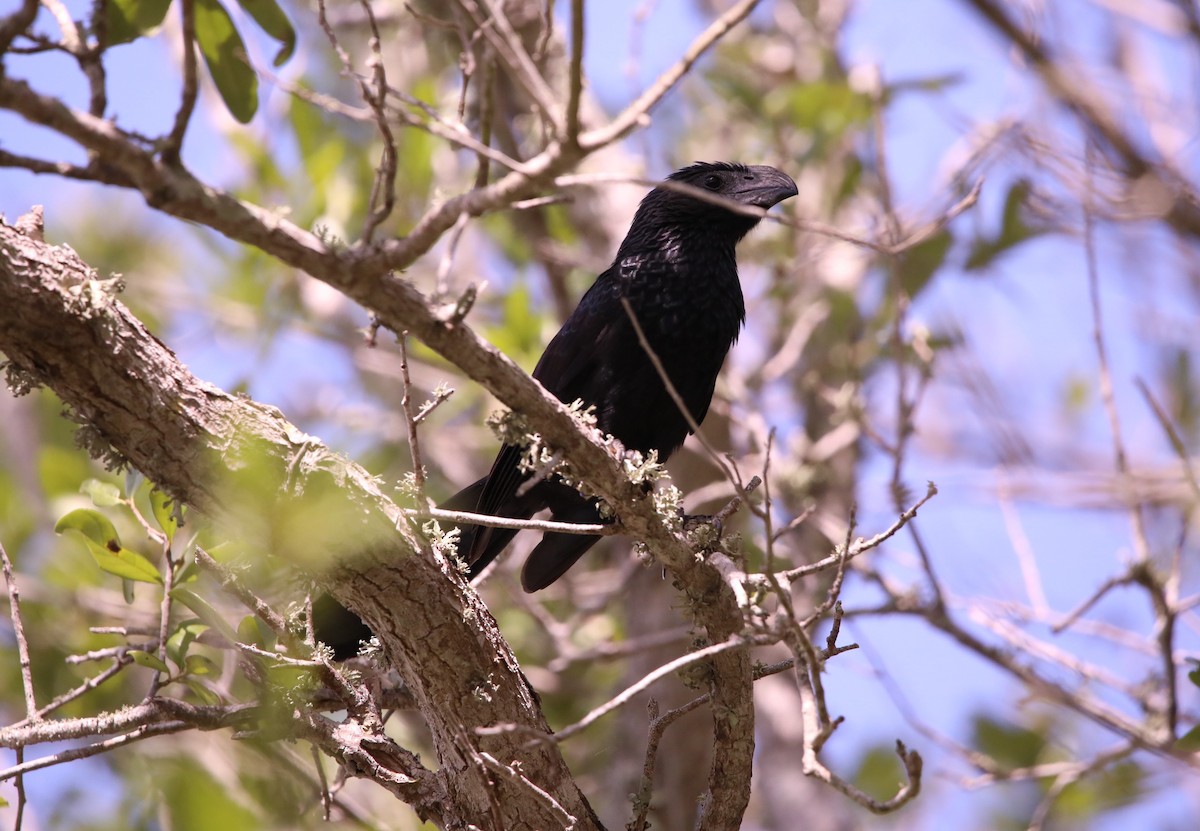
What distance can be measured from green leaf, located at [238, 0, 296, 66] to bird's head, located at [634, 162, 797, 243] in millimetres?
1773

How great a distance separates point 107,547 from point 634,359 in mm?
1631

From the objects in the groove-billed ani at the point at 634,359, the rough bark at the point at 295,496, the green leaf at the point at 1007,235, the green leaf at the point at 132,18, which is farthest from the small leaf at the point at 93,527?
the green leaf at the point at 1007,235

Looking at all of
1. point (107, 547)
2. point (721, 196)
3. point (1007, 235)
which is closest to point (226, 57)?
point (107, 547)

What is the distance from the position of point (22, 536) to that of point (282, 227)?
2.07 meters

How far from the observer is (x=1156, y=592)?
3.38 m

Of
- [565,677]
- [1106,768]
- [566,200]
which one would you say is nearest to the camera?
[566,200]

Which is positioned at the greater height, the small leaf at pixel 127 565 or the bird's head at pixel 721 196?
the bird's head at pixel 721 196

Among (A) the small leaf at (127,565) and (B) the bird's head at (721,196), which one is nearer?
(A) the small leaf at (127,565)

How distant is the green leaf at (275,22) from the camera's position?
239 cm

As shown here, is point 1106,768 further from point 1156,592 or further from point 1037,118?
point 1037,118

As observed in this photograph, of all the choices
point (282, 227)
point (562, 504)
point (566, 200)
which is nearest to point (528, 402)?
point (566, 200)

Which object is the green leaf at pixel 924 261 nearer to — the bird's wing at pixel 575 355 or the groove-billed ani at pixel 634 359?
the groove-billed ani at pixel 634 359

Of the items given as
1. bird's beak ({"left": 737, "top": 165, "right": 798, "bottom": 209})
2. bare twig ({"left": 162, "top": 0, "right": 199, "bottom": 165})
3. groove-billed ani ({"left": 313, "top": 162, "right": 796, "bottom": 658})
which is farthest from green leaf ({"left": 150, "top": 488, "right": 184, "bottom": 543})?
bird's beak ({"left": 737, "top": 165, "right": 798, "bottom": 209})

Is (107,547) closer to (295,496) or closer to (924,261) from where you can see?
(295,496)
